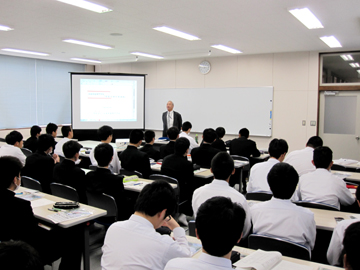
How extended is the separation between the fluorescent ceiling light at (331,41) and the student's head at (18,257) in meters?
6.95

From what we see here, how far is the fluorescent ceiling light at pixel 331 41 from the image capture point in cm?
646

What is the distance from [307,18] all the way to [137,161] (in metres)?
3.61

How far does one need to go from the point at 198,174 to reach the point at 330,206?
1969 mm

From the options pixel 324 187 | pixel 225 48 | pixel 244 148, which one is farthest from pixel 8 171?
pixel 225 48

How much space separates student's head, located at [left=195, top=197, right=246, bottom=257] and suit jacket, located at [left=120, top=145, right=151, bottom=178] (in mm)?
3104

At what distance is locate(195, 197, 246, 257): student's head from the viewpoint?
4.36 feet

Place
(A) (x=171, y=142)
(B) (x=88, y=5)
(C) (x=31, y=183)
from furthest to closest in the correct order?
(A) (x=171, y=142) < (B) (x=88, y=5) < (C) (x=31, y=183)

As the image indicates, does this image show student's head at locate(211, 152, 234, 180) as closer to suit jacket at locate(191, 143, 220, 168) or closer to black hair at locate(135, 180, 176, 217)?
black hair at locate(135, 180, 176, 217)

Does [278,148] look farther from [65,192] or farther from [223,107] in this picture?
[223,107]

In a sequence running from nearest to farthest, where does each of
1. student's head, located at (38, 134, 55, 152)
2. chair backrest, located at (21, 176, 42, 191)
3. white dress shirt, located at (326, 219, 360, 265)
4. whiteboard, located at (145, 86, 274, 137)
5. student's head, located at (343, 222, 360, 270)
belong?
1. student's head, located at (343, 222, 360, 270)
2. white dress shirt, located at (326, 219, 360, 265)
3. chair backrest, located at (21, 176, 42, 191)
4. student's head, located at (38, 134, 55, 152)
5. whiteboard, located at (145, 86, 274, 137)

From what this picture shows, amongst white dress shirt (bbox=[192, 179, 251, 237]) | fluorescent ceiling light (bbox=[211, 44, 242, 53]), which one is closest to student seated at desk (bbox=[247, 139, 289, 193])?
white dress shirt (bbox=[192, 179, 251, 237])

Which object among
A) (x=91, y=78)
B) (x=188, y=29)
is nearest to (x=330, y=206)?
(x=188, y=29)

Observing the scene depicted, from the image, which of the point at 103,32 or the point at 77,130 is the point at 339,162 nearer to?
the point at 103,32

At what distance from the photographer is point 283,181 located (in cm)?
226
